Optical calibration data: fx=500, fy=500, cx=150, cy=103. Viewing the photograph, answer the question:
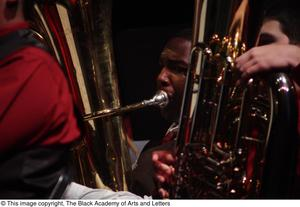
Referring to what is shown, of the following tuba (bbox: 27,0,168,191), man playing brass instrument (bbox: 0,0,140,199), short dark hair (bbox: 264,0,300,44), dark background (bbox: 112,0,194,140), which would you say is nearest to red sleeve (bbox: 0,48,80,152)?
man playing brass instrument (bbox: 0,0,140,199)

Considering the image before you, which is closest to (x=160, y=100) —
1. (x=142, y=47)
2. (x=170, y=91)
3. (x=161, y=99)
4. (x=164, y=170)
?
(x=161, y=99)

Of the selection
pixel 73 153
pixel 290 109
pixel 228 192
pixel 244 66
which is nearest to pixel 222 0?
pixel 244 66

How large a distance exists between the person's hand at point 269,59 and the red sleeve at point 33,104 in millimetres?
341

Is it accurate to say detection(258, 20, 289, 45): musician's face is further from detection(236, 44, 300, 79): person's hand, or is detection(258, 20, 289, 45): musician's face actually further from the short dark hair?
detection(236, 44, 300, 79): person's hand

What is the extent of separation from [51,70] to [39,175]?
0.63 ft

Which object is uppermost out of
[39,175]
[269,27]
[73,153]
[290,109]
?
[269,27]

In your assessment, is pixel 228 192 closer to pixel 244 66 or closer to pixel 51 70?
pixel 244 66

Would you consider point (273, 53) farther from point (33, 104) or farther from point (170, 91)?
point (170, 91)

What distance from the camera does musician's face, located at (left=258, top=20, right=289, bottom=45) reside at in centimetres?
120

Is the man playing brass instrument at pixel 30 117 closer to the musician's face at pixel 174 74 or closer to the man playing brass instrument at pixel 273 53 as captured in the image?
the man playing brass instrument at pixel 273 53

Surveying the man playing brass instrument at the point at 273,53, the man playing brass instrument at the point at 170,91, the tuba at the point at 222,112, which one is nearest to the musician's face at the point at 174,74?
the man playing brass instrument at the point at 170,91

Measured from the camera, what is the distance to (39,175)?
2.99 ft

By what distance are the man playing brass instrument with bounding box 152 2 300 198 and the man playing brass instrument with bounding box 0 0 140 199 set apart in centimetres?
25

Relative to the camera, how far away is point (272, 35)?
1211 millimetres
